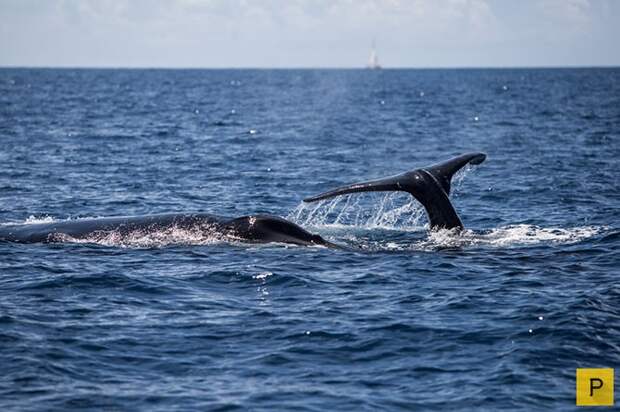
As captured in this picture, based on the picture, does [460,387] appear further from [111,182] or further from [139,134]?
[139,134]

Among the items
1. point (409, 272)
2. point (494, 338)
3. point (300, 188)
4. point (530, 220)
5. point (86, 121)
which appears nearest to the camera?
point (494, 338)

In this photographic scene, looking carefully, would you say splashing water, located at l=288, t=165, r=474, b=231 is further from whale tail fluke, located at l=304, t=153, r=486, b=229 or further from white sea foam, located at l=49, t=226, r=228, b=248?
white sea foam, located at l=49, t=226, r=228, b=248

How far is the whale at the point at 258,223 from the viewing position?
1767cm

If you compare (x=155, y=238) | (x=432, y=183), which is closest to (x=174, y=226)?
(x=155, y=238)

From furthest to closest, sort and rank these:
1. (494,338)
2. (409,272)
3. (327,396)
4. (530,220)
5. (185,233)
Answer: (530,220)
(185,233)
(409,272)
(494,338)
(327,396)

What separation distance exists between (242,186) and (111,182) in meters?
3.90

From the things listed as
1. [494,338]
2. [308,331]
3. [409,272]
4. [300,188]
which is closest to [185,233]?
[409,272]

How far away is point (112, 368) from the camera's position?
37.8 feet

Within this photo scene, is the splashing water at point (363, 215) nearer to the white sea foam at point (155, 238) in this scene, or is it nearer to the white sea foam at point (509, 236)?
the white sea foam at point (509, 236)
